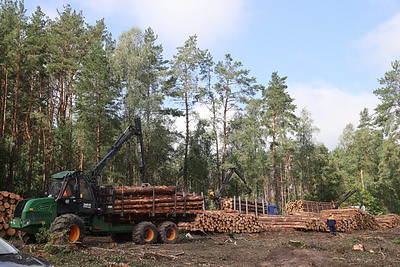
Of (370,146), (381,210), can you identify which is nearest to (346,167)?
(370,146)

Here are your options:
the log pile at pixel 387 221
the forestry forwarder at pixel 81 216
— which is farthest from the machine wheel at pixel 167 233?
the log pile at pixel 387 221

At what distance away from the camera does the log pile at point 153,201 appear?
15.1 meters

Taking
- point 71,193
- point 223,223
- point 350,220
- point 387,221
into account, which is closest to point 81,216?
point 71,193

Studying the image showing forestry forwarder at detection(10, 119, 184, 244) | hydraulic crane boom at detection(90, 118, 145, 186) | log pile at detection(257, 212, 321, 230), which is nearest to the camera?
forestry forwarder at detection(10, 119, 184, 244)

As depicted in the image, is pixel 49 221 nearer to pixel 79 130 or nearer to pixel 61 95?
pixel 79 130

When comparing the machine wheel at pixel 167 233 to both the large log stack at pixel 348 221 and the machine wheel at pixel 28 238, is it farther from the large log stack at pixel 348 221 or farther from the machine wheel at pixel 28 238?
the large log stack at pixel 348 221

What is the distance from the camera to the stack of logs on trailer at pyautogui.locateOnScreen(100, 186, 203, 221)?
1504 centimetres

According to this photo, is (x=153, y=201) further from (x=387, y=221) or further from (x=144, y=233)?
(x=387, y=221)

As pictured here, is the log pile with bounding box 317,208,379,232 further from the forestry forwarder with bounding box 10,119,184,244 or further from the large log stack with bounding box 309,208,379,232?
the forestry forwarder with bounding box 10,119,184,244

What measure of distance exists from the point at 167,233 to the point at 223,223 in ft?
20.9

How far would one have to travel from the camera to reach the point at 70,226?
12.9 metres

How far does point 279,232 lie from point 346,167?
4703cm

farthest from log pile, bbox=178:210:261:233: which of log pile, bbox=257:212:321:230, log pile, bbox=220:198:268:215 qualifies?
log pile, bbox=220:198:268:215

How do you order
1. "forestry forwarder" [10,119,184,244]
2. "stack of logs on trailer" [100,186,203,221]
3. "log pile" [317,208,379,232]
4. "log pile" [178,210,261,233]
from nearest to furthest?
"forestry forwarder" [10,119,184,244] → "stack of logs on trailer" [100,186,203,221] → "log pile" [178,210,261,233] → "log pile" [317,208,379,232]
